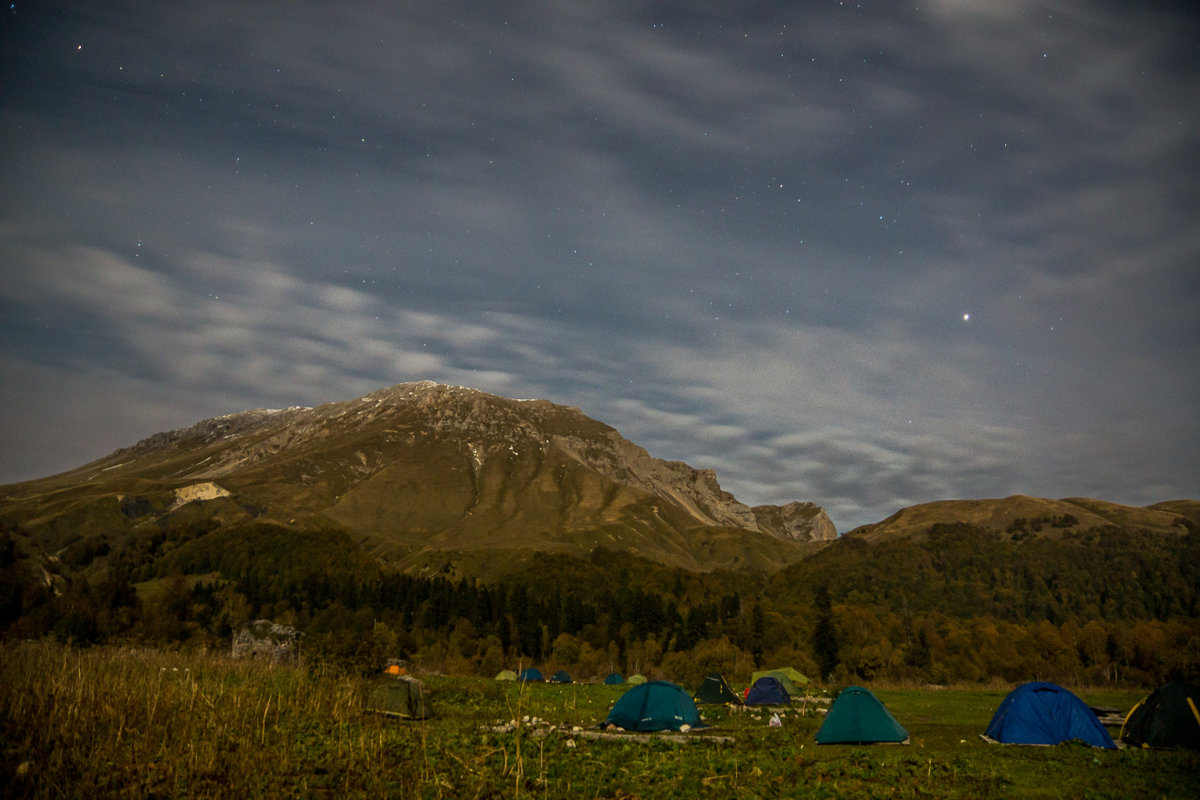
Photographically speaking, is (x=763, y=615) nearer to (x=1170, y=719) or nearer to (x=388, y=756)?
(x=1170, y=719)

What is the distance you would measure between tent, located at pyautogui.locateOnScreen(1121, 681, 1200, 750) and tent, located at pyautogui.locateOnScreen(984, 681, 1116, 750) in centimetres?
143

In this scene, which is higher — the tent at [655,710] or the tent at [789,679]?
the tent at [655,710]

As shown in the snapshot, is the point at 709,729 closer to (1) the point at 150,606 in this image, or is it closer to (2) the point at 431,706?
(2) the point at 431,706

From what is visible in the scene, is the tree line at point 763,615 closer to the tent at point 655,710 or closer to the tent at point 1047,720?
the tent at point 655,710

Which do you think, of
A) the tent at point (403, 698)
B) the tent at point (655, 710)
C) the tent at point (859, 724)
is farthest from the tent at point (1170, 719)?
the tent at point (403, 698)

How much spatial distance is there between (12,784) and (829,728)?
2692 centimetres

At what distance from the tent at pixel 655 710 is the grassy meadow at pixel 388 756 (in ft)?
4.83

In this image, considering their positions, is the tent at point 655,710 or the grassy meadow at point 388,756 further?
the tent at point 655,710

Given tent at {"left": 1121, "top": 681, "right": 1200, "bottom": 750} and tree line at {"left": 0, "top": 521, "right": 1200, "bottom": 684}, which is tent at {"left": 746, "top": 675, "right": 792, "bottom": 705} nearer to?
tent at {"left": 1121, "top": 681, "right": 1200, "bottom": 750}

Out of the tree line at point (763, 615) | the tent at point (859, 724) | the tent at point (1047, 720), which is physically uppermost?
the tent at point (1047, 720)

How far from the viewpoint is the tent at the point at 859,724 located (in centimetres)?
2681

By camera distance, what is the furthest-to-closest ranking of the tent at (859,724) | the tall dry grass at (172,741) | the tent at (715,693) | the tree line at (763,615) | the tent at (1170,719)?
the tree line at (763,615), the tent at (715,693), the tent at (859,724), the tent at (1170,719), the tall dry grass at (172,741)

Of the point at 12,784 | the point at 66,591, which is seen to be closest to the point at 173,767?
the point at 12,784

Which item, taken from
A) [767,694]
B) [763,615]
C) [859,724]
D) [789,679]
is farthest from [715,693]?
[763,615]
